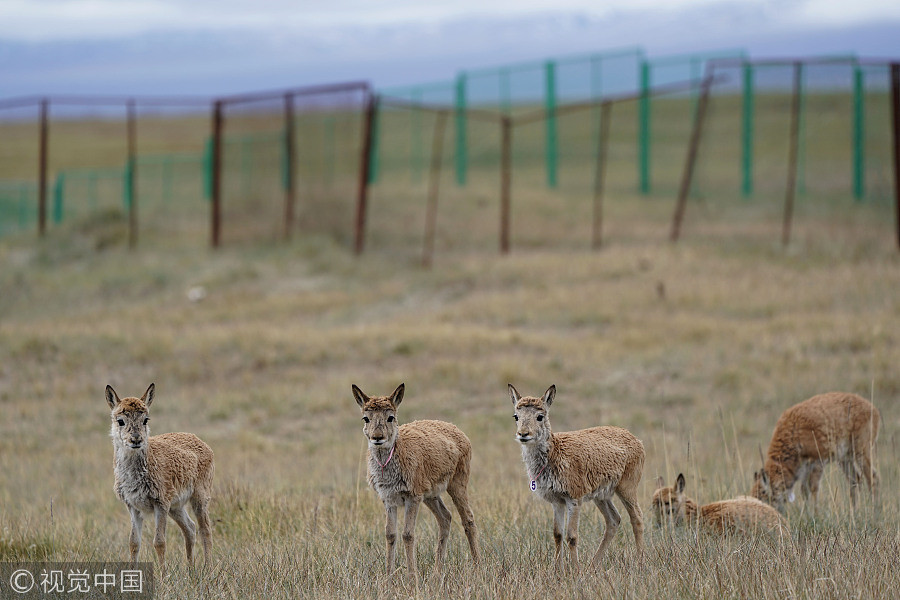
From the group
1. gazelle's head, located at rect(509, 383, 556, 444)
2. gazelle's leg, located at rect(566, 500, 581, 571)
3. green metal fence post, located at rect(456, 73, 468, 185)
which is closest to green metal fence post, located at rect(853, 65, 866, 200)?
green metal fence post, located at rect(456, 73, 468, 185)

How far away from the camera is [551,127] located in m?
35.4

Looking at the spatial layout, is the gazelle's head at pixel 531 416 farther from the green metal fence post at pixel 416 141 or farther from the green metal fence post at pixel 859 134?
the green metal fence post at pixel 416 141

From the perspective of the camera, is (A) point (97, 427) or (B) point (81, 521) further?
(A) point (97, 427)

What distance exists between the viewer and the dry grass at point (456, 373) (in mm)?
6418

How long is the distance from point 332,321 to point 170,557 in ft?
39.3

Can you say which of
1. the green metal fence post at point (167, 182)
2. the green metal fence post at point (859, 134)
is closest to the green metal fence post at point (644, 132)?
the green metal fence post at point (859, 134)

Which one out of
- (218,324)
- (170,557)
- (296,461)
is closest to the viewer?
(170,557)

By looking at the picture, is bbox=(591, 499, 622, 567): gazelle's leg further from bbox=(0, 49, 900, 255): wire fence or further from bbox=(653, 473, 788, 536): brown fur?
bbox=(0, 49, 900, 255): wire fence

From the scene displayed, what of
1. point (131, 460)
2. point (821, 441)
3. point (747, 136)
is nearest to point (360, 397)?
point (131, 460)

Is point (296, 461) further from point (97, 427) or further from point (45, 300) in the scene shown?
point (45, 300)

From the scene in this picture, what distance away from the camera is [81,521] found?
8.46 m

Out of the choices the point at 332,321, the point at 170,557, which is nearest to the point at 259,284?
the point at 332,321

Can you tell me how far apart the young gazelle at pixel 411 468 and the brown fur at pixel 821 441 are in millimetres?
3675

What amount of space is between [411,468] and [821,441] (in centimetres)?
465
